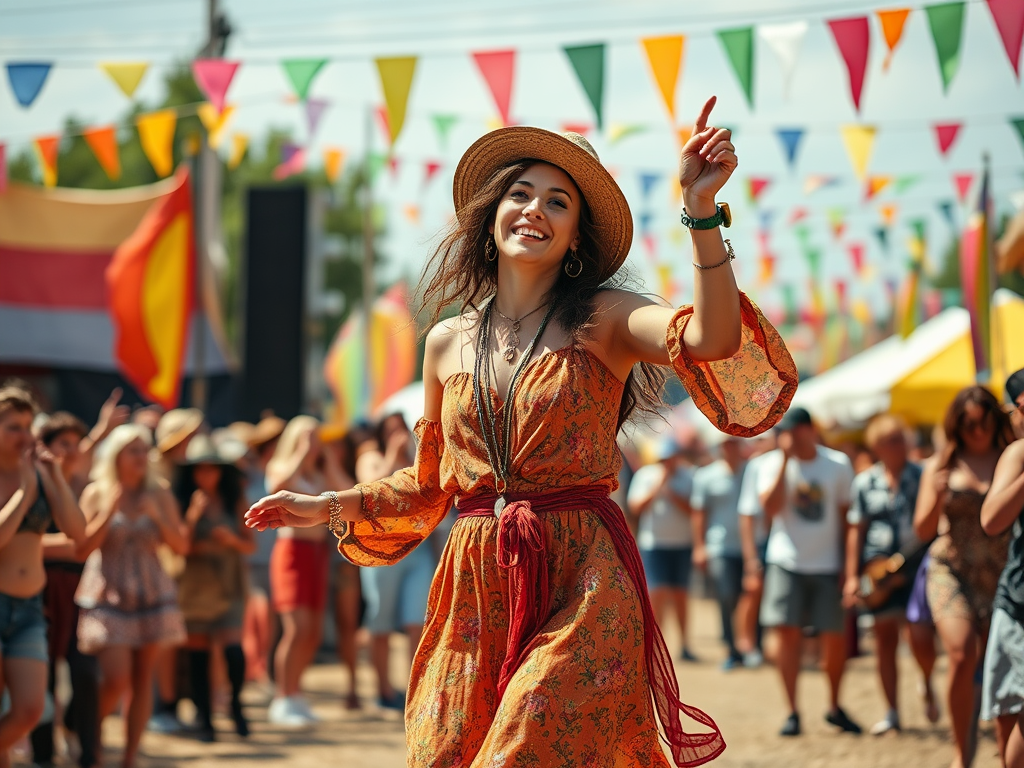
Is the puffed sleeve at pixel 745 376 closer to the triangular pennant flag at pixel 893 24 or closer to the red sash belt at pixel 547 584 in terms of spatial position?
the red sash belt at pixel 547 584

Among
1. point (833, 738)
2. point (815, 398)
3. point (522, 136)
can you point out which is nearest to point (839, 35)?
point (833, 738)

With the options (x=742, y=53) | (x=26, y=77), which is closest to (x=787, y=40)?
(x=742, y=53)

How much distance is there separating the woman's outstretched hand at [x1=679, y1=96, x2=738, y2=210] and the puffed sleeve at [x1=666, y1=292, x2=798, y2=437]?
0.87ft

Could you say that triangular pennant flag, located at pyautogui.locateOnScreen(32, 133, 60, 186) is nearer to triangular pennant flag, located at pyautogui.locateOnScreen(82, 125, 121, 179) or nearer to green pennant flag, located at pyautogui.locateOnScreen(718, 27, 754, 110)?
triangular pennant flag, located at pyautogui.locateOnScreen(82, 125, 121, 179)

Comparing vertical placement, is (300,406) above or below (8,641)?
above

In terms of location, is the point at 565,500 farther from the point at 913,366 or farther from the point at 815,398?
the point at 815,398

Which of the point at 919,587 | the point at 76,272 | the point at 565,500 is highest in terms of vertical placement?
the point at 76,272

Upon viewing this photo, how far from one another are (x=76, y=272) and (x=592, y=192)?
48.9 feet

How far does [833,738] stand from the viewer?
8.36m

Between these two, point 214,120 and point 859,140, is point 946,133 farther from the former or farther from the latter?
point 214,120

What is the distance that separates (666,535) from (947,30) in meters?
5.62

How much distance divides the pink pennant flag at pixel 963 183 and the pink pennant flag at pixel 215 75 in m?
8.28

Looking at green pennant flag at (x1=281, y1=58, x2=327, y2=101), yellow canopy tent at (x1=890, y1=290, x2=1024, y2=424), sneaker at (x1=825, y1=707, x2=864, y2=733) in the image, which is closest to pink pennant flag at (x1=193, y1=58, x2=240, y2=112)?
green pennant flag at (x1=281, y1=58, x2=327, y2=101)

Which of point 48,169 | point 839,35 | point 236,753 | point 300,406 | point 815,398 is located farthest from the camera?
point 815,398
